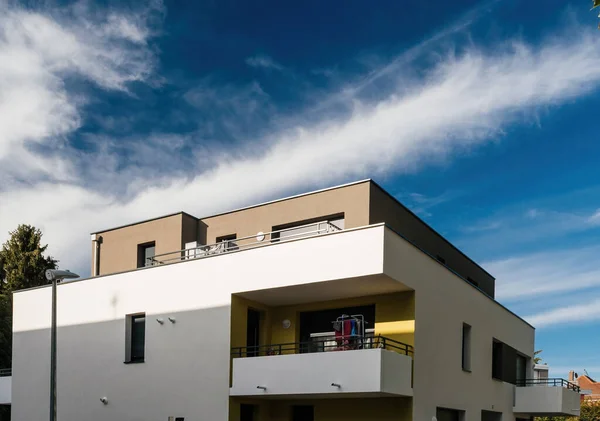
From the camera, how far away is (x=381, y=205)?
1983 cm

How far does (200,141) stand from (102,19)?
18.1 ft

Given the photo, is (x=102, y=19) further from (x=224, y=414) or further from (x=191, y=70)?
(x=224, y=414)

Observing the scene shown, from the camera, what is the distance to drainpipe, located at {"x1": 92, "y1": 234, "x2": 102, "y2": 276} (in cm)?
2502

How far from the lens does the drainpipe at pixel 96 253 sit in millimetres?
25016

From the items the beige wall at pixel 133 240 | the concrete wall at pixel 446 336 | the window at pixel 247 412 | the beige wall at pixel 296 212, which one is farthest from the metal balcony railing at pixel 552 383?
the beige wall at pixel 133 240

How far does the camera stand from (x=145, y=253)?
942 inches

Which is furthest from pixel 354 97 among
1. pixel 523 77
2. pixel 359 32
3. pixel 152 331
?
pixel 152 331

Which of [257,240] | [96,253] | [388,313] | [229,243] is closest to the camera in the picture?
[388,313]

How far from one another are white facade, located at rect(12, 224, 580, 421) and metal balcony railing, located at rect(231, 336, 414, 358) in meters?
0.36

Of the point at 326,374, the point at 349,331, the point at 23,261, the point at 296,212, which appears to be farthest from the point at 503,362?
the point at 23,261

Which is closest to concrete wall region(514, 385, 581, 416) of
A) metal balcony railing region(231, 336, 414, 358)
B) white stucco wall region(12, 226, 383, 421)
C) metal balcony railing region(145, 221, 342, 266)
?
metal balcony railing region(231, 336, 414, 358)

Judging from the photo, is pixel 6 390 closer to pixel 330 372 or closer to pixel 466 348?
pixel 330 372

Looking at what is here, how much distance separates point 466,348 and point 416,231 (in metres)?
3.99

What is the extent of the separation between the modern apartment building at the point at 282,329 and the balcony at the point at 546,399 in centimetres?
6
